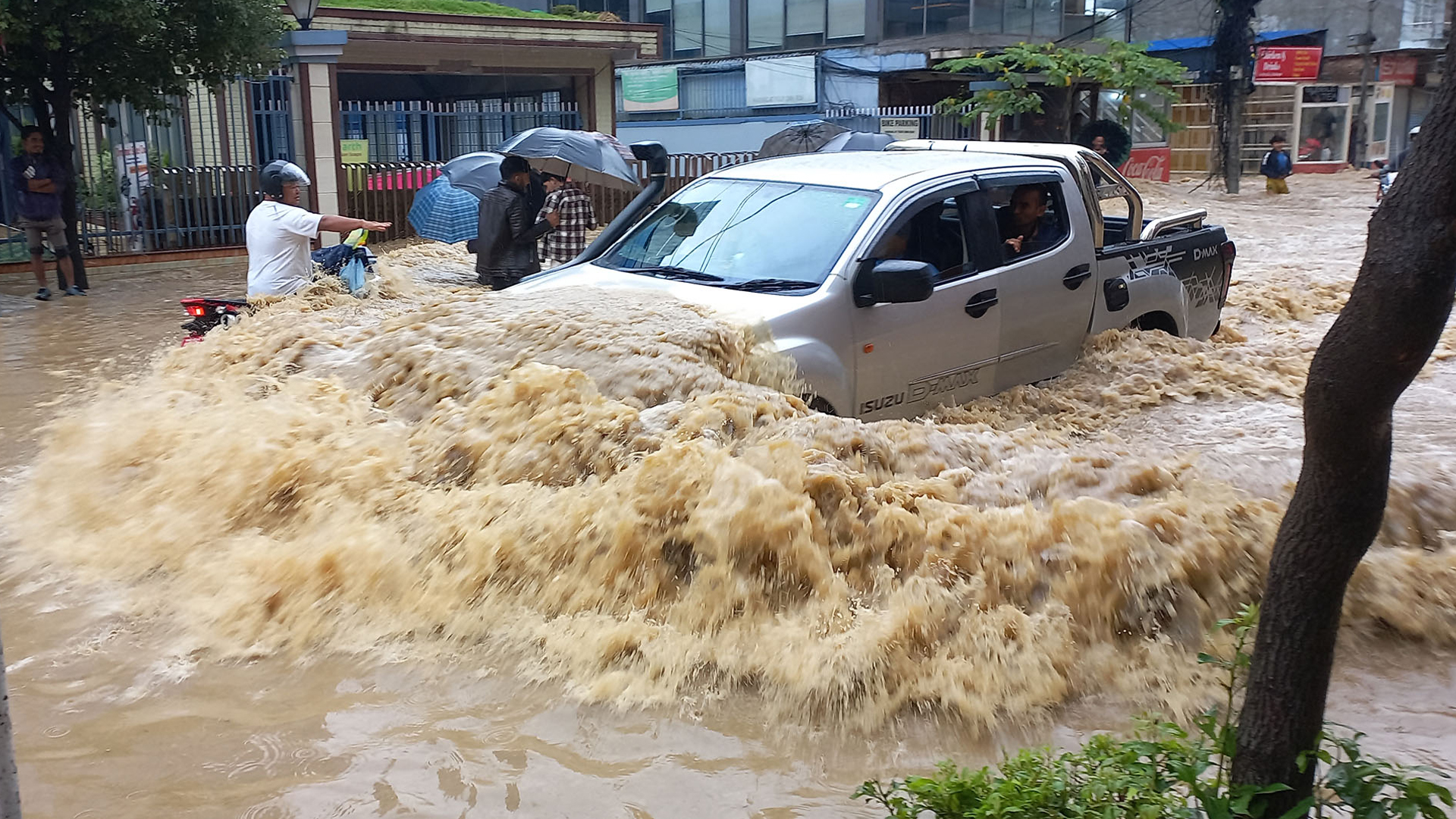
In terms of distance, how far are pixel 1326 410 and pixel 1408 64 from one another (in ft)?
126

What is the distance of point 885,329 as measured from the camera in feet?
20.1

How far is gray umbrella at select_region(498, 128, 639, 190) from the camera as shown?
10.5m

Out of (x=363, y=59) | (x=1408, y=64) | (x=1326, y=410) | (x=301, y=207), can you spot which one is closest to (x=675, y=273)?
(x=301, y=207)

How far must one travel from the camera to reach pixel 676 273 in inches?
257

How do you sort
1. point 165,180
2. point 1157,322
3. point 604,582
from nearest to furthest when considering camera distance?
point 604,582 → point 1157,322 → point 165,180

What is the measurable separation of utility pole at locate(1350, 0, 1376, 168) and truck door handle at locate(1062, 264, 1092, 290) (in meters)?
30.8

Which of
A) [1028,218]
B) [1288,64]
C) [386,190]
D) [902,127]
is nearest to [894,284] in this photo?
[1028,218]

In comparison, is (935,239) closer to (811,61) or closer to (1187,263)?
(1187,263)

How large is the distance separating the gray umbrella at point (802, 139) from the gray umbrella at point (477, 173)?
6470mm

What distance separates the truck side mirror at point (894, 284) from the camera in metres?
5.84

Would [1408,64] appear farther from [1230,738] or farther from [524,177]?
[1230,738]

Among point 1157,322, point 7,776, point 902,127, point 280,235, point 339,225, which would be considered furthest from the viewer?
point 902,127

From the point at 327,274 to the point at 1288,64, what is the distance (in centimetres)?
2981

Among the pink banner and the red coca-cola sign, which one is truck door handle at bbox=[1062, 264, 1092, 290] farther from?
the red coca-cola sign
